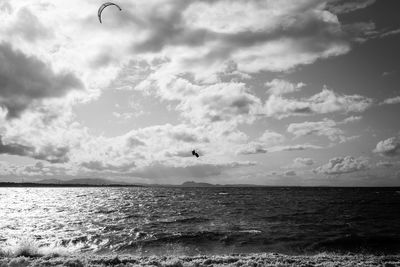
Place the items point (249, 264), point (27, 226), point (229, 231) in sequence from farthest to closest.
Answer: point (27, 226) → point (229, 231) → point (249, 264)

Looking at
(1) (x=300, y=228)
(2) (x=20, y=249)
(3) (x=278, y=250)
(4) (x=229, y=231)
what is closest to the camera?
(2) (x=20, y=249)

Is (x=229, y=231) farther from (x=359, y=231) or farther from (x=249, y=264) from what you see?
(x=249, y=264)

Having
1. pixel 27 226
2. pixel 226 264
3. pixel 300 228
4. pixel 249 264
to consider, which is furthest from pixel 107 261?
pixel 27 226

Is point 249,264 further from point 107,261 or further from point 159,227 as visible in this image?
point 159,227

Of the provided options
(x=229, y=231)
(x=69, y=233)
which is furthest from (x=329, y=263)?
(x=69, y=233)

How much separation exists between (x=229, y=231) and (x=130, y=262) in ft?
61.5

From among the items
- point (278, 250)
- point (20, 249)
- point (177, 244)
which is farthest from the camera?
point (177, 244)

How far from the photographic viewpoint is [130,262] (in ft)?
73.6

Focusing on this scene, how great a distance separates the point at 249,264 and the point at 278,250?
9.79 metres

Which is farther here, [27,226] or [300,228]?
[27,226]

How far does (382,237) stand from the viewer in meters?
36.8

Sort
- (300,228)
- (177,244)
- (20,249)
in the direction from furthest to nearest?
(300,228)
(177,244)
(20,249)

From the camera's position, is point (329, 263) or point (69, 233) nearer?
point (329, 263)

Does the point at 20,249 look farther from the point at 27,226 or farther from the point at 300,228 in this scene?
the point at 300,228
